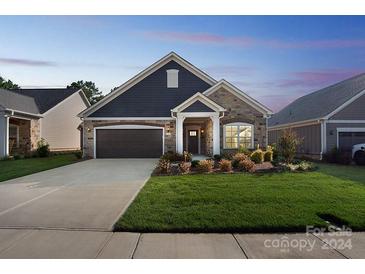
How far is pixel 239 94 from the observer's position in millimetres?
17859

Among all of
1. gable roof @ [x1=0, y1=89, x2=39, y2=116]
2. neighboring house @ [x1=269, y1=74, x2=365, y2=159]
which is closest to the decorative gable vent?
neighboring house @ [x1=269, y1=74, x2=365, y2=159]

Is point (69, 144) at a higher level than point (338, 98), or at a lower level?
lower

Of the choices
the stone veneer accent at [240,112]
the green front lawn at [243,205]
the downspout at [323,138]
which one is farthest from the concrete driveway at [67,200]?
the downspout at [323,138]

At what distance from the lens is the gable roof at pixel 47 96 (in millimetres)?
23784

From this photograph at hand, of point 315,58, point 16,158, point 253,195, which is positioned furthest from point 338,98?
point 16,158

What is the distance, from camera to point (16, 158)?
18.6 meters

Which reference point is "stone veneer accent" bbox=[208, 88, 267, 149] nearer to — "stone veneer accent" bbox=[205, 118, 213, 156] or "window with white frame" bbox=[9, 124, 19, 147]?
"stone veneer accent" bbox=[205, 118, 213, 156]

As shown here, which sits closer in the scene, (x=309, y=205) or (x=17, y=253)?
(x=17, y=253)

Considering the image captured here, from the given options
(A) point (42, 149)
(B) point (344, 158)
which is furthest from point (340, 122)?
(A) point (42, 149)

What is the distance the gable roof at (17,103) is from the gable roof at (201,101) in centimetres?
1184

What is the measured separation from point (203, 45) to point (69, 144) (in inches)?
704

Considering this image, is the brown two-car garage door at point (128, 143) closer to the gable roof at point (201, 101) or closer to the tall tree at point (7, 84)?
the gable roof at point (201, 101)
